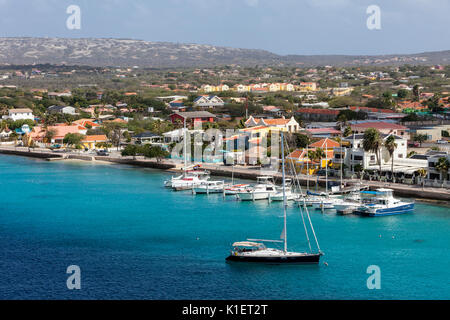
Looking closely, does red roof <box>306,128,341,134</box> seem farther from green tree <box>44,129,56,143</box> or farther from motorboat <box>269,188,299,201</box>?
green tree <box>44,129,56,143</box>

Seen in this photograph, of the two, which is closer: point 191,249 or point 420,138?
point 191,249

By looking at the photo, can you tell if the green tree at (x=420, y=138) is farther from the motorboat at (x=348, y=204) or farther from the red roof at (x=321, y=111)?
the motorboat at (x=348, y=204)

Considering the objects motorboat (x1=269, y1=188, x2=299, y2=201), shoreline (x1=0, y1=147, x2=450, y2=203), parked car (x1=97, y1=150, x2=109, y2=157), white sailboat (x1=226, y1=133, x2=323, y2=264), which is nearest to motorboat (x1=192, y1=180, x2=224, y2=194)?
shoreline (x1=0, y1=147, x2=450, y2=203)

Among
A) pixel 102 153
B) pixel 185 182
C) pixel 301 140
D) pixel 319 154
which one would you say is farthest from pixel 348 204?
pixel 102 153

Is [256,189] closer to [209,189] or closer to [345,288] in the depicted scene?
[209,189]

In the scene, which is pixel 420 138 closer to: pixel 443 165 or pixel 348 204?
pixel 443 165
